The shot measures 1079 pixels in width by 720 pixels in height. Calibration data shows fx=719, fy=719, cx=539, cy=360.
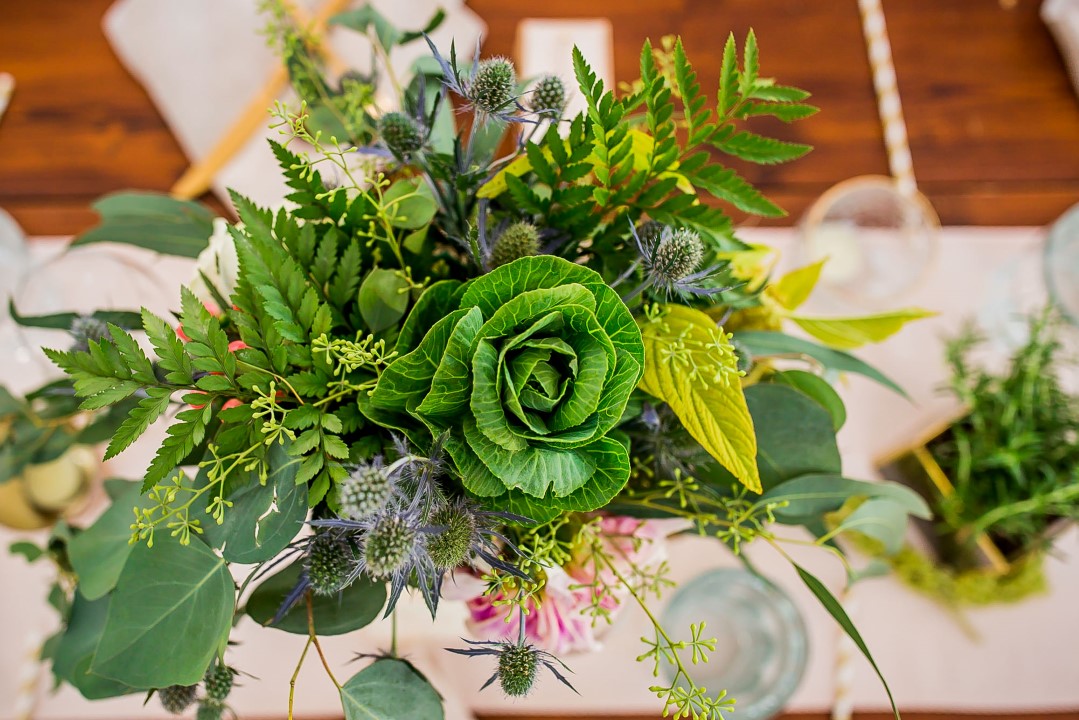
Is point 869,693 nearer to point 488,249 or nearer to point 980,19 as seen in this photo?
point 488,249

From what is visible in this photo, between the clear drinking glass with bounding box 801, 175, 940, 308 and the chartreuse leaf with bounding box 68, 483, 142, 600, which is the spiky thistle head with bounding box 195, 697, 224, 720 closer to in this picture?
the chartreuse leaf with bounding box 68, 483, 142, 600

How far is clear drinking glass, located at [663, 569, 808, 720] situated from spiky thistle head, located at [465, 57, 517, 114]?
385 mm

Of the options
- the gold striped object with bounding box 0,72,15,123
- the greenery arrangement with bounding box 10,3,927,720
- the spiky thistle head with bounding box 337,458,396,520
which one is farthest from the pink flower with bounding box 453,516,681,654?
the gold striped object with bounding box 0,72,15,123

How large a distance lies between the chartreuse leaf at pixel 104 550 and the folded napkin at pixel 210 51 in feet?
1.38

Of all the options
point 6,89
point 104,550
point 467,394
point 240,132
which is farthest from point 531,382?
point 6,89

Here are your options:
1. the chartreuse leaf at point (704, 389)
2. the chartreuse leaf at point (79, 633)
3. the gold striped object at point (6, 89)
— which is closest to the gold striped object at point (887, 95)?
the chartreuse leaf at point (704, 389)

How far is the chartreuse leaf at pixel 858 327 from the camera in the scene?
32cm

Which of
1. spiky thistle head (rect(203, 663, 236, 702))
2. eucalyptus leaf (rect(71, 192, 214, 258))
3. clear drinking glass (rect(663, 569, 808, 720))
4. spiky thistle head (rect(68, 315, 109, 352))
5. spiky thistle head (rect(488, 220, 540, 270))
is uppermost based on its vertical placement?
eucalyptus leaf (rect(71, 192, 214, 258))

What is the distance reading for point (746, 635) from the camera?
544 millimetres

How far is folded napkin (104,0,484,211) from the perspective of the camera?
65 centimetres

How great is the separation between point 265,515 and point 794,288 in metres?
0.27

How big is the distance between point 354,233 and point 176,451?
0.11 metres

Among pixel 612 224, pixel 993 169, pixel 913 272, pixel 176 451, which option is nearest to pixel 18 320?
pixel 176 451

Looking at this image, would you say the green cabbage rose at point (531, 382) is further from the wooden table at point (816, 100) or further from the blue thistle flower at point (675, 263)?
the wooden table at point (816, 100)
